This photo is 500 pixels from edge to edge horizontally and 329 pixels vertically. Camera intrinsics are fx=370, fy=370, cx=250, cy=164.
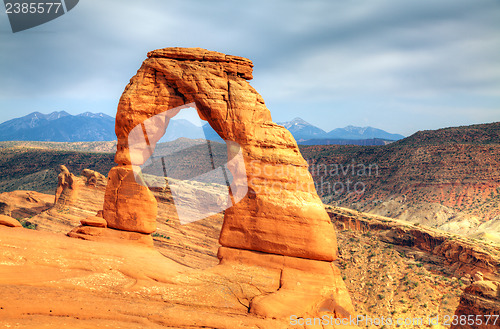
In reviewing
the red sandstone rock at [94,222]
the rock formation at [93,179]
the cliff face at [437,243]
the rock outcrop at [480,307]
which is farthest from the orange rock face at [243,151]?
the rock formation at [93,179]

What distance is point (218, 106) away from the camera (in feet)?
54.3

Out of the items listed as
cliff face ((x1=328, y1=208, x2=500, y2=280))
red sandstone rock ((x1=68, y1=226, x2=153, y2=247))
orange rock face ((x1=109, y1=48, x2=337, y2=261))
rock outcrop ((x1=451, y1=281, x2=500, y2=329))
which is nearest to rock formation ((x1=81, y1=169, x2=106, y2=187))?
orange rock face ((x1=109, y1=48, x2=337, y2=261))

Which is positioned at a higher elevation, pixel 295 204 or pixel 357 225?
pixel 295 204

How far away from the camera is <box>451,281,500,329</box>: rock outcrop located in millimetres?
20703

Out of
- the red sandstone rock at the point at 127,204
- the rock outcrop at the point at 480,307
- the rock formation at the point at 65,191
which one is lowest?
the rock outcrop at the point at 480,307

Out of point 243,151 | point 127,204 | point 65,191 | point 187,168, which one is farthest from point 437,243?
point 187,168

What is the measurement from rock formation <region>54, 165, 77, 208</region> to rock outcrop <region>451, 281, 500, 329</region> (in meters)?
34.5

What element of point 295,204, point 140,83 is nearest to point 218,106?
point 140,83

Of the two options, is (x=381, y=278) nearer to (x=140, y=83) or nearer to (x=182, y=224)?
(x=182, y=224)

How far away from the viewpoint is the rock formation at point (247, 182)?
1451 cm

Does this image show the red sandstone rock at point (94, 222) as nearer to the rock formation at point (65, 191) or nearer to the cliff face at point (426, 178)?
the rock formation at point (65, 191)

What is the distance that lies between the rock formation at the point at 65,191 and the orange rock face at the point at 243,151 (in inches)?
862

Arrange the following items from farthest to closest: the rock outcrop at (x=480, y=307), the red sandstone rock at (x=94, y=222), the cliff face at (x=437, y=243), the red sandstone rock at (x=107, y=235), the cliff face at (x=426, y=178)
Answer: the cliff face at (x=426, y=178), the cliff face at (x=437, y=243), the rock outcrop at (x=480, y=307), the red sandstone rock at (x=94, y=222), the red sandstone rock at (x=107, y=235)

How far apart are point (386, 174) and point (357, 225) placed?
3319 cm
